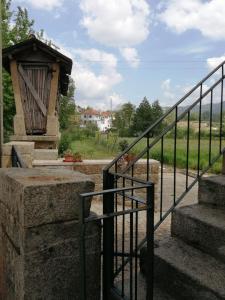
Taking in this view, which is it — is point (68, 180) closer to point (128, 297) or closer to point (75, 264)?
point (75, 264)

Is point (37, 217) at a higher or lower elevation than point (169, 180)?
higher

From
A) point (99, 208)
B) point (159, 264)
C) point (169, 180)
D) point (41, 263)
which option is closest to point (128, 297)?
point (159, 264)

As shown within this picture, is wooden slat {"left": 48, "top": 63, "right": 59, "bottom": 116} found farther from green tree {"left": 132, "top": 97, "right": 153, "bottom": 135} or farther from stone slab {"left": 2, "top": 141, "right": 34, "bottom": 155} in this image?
green tree {"left": 132, "top": 97, "right": 153, "bottom": 135}

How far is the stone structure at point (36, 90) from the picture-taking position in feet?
29.6

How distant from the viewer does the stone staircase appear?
2648 mm

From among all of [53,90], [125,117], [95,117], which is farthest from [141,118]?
[95,117]

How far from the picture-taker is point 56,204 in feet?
7.91

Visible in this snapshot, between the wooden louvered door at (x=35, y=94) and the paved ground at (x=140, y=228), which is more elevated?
the wooden louvered door at (x=35, y=94)

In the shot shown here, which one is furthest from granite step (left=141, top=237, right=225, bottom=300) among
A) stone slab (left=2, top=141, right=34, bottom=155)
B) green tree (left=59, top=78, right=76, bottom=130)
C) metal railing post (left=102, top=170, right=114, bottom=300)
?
green tree (left=59, top=78, right=76, bottom=130)

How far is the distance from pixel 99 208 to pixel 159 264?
184 inches

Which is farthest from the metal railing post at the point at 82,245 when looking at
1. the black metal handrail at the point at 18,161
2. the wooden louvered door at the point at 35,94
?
the wooden louvered door at the point at 35,94

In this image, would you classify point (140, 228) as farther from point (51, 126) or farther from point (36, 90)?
point (36, 90)

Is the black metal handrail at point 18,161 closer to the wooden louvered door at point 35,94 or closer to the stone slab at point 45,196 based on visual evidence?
the stone slab at point 45,196

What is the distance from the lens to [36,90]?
922 centimetres
